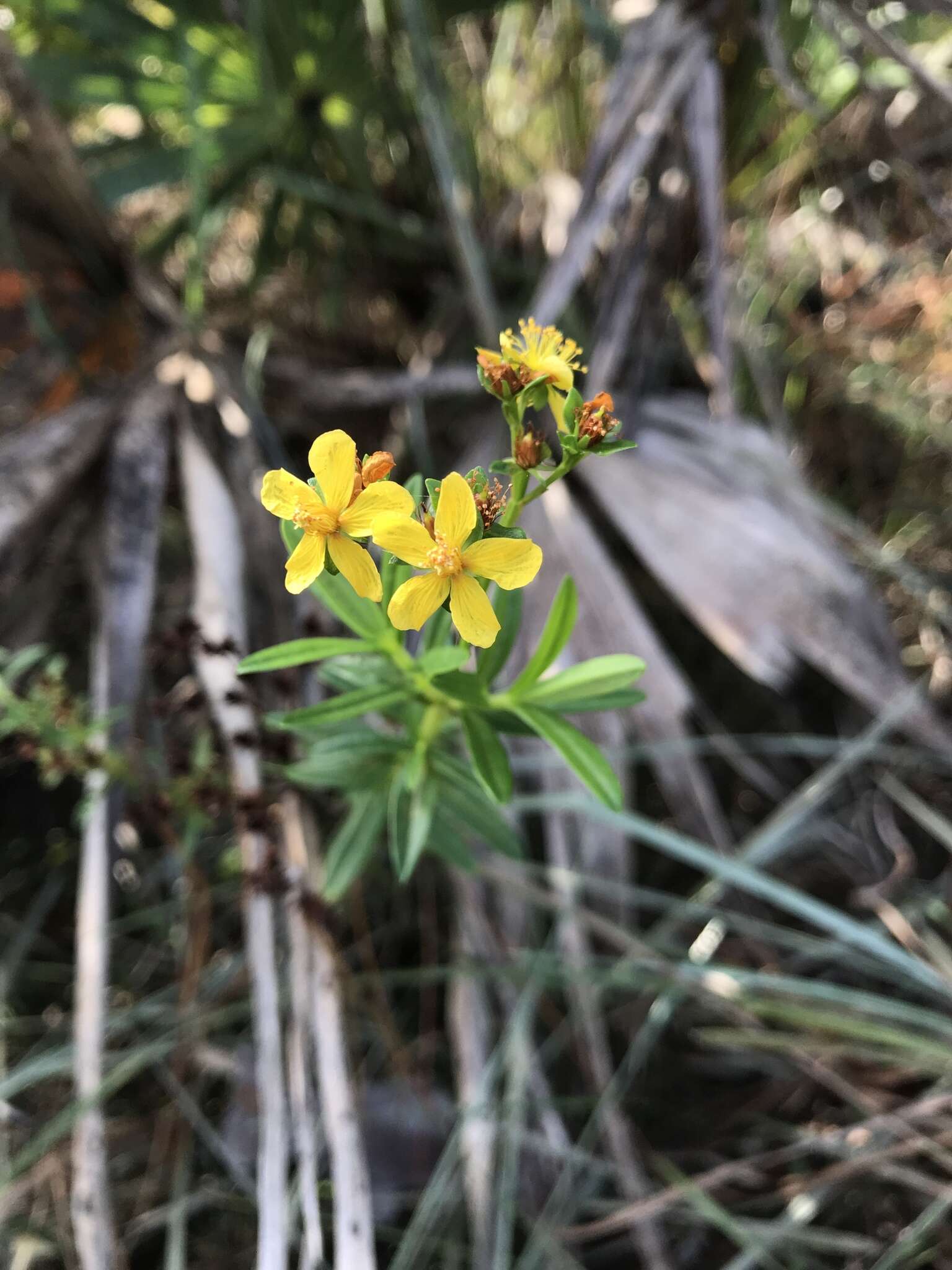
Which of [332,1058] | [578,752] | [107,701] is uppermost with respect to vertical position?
[107,701]

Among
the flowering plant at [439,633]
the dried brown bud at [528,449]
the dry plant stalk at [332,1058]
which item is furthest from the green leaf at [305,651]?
the dry plant stalk at [332,1058]

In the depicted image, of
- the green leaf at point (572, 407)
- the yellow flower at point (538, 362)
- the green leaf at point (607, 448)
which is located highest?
the yellow flower at point (538, 362)

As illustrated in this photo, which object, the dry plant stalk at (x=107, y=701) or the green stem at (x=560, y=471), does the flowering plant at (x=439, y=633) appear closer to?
the green stem at (x=560, y=471)

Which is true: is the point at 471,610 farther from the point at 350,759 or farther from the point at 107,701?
the point at 107,701

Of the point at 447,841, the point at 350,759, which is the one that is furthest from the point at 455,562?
the point at 447,841

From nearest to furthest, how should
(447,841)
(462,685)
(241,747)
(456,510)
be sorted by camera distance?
(456,510) < (462,685) < (447,841) < (241,747)

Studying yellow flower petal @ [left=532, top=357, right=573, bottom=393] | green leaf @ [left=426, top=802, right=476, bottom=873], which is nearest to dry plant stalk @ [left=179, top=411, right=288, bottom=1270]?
green leaf @ [left=426, top=802, right=476, bottom=873]

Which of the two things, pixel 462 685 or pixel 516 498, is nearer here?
pixel 516 498
